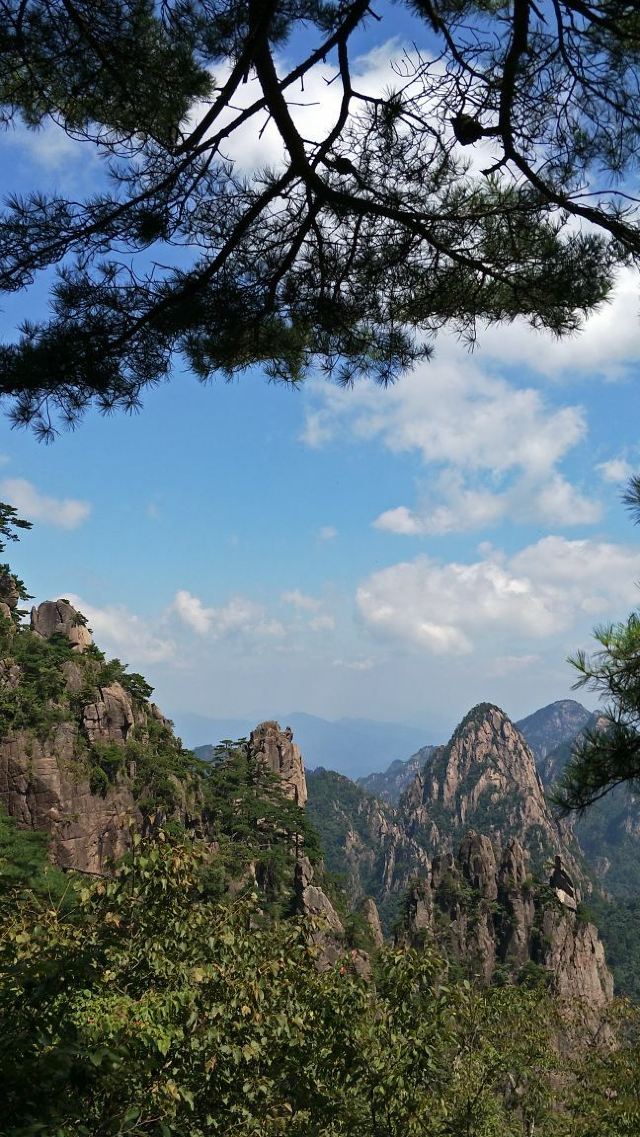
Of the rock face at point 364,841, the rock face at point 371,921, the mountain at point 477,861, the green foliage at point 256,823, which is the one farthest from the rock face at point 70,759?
the rock face at point 364,841

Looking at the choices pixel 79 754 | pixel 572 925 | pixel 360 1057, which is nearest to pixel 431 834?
pixel 572 925

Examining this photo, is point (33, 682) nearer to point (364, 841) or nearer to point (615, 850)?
point (364, 841)

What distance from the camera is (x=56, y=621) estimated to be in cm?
3070

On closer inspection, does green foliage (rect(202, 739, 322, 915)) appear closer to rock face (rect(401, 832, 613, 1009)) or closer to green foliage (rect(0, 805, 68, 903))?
rock face (rect(401, 832, 613, 1009))

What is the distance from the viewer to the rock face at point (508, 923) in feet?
122

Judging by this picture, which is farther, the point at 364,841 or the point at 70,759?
the point at 364,841

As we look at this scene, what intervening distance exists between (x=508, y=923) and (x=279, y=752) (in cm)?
1533

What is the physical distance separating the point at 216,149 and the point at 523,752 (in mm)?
116628

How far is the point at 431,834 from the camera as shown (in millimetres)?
102625

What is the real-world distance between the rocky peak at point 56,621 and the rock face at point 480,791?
79.5 metres

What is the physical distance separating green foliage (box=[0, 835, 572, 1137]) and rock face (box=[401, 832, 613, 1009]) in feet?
103

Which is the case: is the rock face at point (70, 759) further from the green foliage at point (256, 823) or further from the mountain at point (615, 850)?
the mountain at point (615, 850)

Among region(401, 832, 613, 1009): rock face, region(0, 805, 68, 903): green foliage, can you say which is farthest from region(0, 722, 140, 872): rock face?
region(401, 832, 613, 1009): rock face

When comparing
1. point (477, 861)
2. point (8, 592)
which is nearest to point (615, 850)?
point (477, 861)
